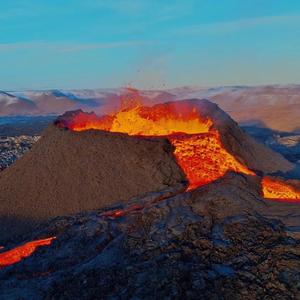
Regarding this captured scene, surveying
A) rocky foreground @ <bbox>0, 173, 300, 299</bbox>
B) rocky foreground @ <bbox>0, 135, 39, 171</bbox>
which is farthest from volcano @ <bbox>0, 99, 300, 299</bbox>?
rocky foreground @ <bbox>0, 135, 39, 171</bbox>

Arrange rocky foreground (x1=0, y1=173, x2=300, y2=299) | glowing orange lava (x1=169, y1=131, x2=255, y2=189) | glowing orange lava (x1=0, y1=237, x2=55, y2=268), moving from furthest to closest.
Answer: glowing orange lava (x1=169, y1=131, x2=255, y2=189), glowing orange lava (x1=0, y1=237, x2=55, y2=268), rocky foreground (x1=0, y1=173, x2=300, y2=299)

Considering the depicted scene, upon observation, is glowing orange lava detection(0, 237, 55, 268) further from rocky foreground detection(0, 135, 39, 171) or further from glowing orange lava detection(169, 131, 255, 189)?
rocky foreground detection(0, 135, 39, 171)

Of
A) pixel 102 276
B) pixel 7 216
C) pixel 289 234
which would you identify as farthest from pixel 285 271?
pixel 7 216

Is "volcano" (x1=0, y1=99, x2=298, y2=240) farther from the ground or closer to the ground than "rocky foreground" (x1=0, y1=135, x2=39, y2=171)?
farther from the ground

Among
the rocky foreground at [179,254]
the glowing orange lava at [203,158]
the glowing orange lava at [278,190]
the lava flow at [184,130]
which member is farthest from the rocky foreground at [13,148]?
the glowing orange lava at [278,190]

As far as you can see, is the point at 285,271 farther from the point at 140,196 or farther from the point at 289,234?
the point at 140,196

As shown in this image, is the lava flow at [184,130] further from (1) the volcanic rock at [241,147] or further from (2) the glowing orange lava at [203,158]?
(1) the volcanic rock at [241,147]
